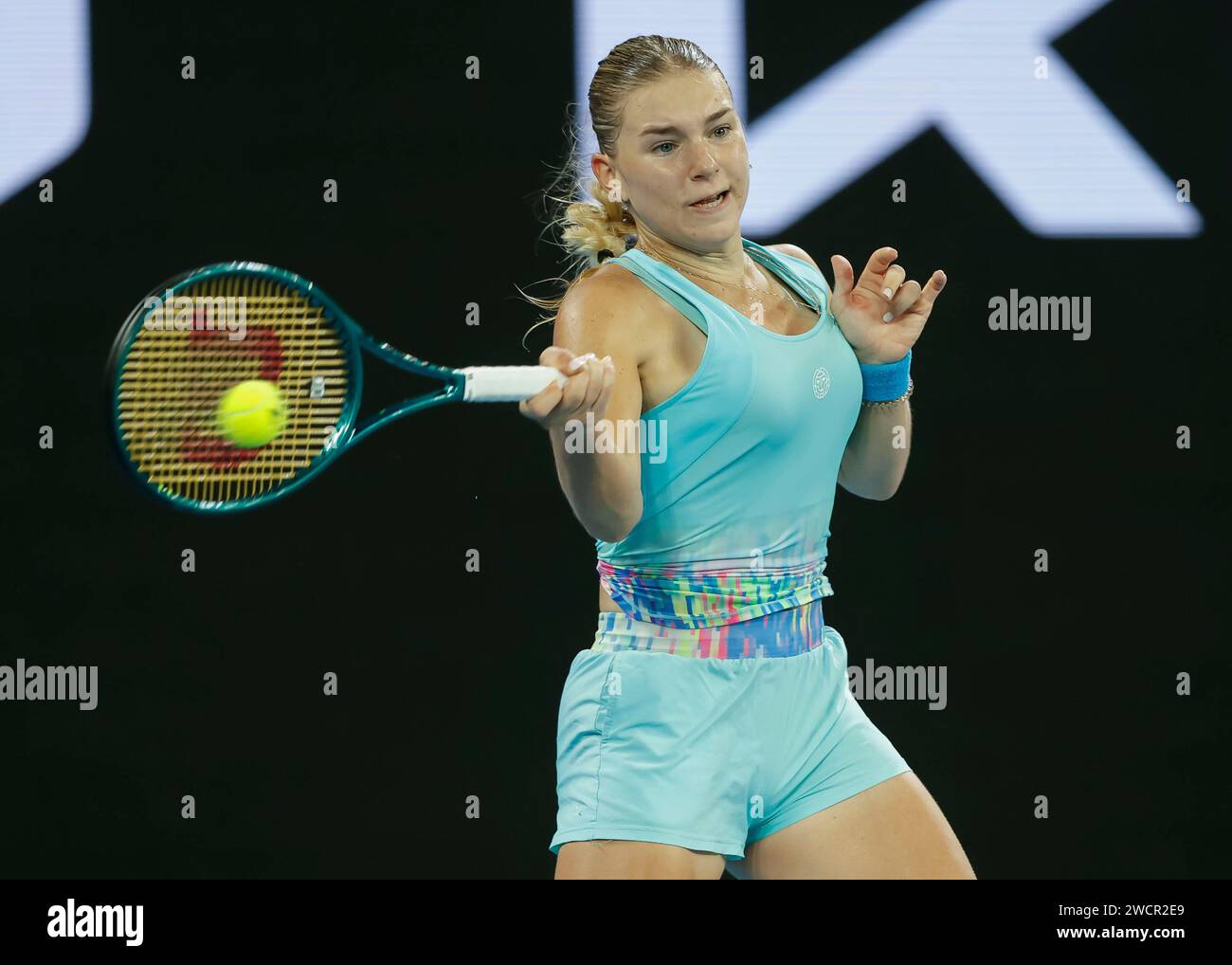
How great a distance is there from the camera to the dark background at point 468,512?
3334 mm

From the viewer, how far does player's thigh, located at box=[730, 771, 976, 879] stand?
217 cm

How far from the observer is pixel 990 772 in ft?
11.7

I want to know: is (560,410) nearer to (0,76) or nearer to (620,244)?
(620,244)

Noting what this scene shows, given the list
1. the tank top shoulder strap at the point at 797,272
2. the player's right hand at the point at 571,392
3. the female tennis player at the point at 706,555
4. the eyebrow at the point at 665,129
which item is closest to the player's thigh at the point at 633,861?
the female tennis player at the point at 706,555

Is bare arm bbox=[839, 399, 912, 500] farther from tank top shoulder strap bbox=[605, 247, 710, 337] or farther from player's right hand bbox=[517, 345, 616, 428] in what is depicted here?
player's right hand bbox=[517, 345, 616, 428]

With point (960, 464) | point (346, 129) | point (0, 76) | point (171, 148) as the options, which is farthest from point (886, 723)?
point (0, 76)

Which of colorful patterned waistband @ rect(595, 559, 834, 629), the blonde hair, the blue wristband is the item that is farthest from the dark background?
colorful patterned waistband @ rect(595, 559, 834, 629)

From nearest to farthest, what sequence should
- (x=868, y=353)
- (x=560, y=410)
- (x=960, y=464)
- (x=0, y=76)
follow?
(x=560, y=410), (x=868, y=353), (x=0, y=76), (x=960, y=464)

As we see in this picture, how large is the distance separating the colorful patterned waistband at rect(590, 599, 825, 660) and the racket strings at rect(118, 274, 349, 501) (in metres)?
0.46

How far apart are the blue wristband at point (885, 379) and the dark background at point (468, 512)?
1.12 meters

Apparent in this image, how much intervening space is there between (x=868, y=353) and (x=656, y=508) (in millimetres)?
405

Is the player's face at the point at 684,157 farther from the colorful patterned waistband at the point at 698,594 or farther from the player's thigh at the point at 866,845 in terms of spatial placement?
the player's thigh at the point at 866,845

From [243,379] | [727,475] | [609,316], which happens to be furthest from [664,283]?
[243,379]

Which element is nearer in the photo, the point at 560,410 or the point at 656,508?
the point at 560,410
